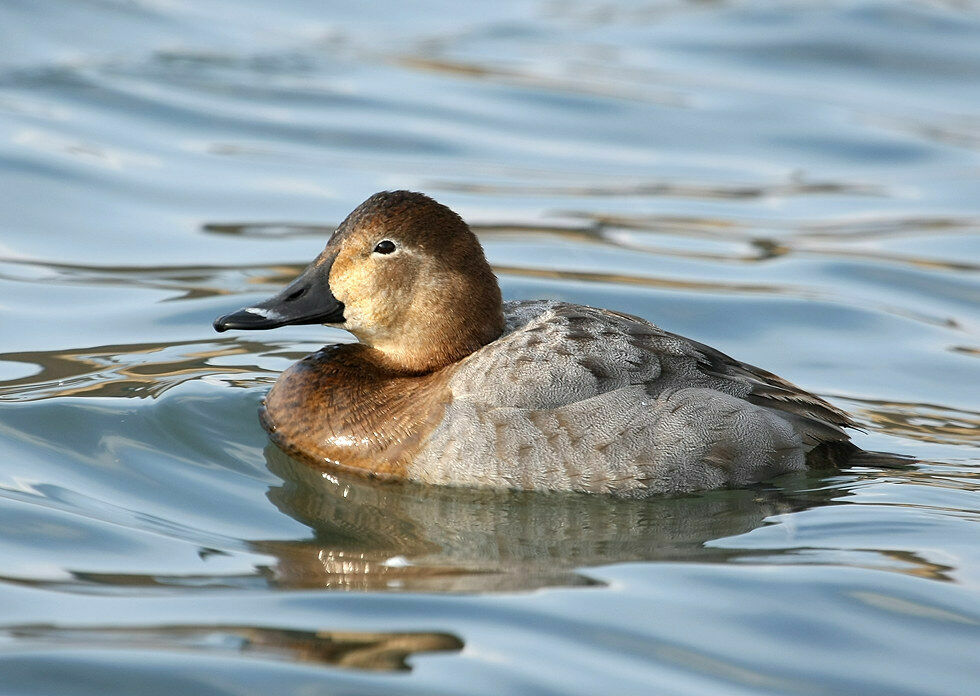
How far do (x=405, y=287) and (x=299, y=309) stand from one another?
0.45m

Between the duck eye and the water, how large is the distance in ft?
3.17

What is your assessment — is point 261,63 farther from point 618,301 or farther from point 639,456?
point 639,456

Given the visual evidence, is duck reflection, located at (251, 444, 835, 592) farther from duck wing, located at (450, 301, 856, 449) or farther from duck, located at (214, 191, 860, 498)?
duck wing, located at (450, 301, 856, 449)

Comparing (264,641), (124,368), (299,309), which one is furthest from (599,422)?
(124,368)

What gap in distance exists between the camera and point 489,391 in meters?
5.54

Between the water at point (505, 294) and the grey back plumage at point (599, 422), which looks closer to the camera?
the water at point (505, 294)

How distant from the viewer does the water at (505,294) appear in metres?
4.25

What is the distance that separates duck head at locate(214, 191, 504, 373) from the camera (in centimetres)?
584

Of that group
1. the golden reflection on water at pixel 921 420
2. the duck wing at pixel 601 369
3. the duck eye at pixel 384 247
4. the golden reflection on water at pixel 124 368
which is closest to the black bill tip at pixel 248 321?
the duck eye at pixel 384 247

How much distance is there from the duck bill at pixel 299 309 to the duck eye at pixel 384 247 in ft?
0.77

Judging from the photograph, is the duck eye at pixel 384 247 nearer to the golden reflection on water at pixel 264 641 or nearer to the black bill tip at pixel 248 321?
the black bill tip at pixel 248 321

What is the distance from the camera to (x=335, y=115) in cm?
1168

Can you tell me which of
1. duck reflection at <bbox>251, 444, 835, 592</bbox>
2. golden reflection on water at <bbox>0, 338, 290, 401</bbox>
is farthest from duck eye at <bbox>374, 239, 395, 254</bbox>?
golden reflection on water at <bbox>0, 338, 290, 401</bbox>

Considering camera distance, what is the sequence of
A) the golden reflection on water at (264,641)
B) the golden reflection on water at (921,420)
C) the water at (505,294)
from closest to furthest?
the golden reflection on water at (264,641) < the water at (505,294) < the golden reflection on water at (921,420)
